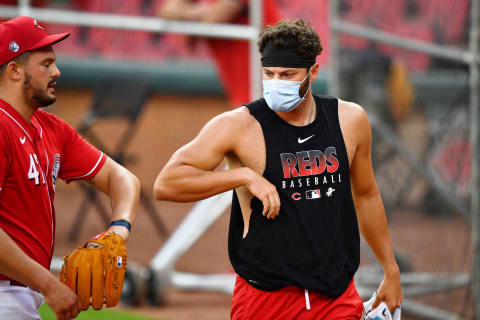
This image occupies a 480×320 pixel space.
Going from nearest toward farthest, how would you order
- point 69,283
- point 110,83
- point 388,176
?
point 69,283, point 388,176, point 110,83

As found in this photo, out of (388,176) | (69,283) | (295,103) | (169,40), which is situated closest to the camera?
(69,283)

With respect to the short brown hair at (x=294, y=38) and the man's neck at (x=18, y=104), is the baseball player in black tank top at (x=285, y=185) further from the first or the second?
the man's neck at (x=18, y=104)

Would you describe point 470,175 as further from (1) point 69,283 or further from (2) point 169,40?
(1) point 69,283

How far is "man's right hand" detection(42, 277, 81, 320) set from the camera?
329cm

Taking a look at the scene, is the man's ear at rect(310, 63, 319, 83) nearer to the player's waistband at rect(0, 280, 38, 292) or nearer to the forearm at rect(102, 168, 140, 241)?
the forearm at rect(102, 168, 140, 241)

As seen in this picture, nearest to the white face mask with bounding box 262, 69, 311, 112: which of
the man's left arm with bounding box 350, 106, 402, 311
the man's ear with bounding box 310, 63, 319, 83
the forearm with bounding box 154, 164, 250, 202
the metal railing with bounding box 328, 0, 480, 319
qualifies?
the man's ear with bounding box 310, 63, 319, 83

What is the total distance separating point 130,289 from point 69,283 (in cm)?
387

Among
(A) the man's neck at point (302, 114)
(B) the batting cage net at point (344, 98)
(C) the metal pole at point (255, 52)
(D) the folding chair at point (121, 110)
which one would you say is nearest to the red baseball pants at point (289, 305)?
(A) the man's neck at point (302, 114)

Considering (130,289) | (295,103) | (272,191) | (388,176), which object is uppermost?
(295,103)

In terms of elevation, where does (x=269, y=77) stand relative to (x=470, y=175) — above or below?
above

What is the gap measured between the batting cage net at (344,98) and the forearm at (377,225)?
2.40 metres

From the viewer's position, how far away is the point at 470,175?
21.6 ft

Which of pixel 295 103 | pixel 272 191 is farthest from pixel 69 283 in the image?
pixel 295 103

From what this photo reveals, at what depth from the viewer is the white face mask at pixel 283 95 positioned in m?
3.84
